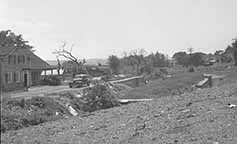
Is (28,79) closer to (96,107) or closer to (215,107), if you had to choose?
(96,107)

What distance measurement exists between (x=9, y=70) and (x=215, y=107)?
40.4 m

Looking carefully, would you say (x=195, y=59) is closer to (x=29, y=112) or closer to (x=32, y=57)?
(x=32, y=57)

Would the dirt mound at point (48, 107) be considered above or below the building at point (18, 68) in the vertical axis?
below

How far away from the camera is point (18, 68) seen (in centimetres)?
4978

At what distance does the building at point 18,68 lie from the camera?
46219 millimetres

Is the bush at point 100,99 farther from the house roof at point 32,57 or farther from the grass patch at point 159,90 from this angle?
the house roof at point 32,57

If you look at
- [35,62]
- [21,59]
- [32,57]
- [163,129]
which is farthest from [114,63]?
[163,129]

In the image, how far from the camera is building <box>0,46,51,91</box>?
46.2 metres

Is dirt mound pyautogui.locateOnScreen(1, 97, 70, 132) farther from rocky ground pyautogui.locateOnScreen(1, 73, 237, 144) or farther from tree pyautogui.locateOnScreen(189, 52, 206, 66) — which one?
tree pyautogui.locateOnScreen(189, 52, 206, 66)

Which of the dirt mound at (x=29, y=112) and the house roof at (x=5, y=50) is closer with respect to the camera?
the dirt mound at (x=29, y=112)

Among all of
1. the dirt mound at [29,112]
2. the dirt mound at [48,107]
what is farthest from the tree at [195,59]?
the dirt mound at [29,112]

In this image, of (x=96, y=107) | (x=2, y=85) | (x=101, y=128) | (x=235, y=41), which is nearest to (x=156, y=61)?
(x=235, y=41)

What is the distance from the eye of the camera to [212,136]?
7551 millimetres

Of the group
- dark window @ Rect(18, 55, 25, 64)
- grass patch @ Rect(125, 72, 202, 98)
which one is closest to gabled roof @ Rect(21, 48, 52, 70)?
dark window @ Rect(18, 55, 25, 64)
